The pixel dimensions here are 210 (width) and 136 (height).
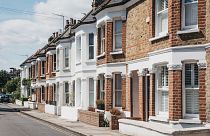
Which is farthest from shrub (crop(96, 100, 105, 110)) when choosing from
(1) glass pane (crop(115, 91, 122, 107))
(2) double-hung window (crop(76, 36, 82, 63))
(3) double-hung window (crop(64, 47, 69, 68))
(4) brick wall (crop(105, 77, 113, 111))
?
(3) double-hung window (crop(64, 47, 69, 68))

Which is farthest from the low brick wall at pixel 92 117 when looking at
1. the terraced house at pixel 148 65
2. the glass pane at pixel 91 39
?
the glass pane at pixel 91 39

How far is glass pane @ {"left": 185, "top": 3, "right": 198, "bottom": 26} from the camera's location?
55.3 ft

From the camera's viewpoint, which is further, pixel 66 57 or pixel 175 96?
pixel 66 57

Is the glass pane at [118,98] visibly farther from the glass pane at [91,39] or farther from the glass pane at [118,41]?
the glass pane at [91,39]

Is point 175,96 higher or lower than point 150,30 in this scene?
lower

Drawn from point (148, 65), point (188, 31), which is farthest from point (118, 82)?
point (188, 31)

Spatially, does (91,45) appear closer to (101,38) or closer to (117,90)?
(101,38)

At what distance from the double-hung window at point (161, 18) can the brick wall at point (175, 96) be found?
6.96ft

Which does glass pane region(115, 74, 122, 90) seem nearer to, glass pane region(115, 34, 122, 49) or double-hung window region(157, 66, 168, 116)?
glass pane region(115, 34, 122, 49)

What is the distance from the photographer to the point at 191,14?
1697 cm

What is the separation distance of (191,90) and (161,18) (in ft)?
11.7

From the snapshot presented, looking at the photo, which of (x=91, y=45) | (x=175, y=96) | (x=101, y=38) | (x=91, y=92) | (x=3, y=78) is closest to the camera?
(x=175, y=96)

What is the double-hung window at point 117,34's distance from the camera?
85.4 feet

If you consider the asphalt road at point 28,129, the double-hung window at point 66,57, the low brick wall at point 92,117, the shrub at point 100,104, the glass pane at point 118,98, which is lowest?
the asphalt road at point 28,129
